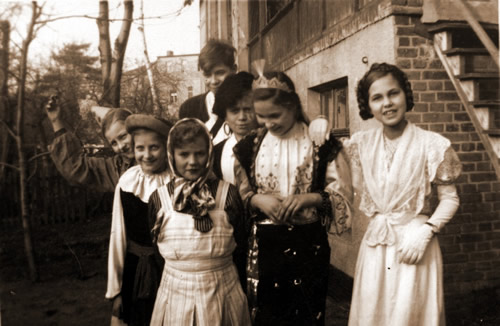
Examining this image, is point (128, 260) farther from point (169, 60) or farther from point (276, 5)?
point (276, 5)

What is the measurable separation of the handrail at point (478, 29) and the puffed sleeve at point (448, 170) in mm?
640

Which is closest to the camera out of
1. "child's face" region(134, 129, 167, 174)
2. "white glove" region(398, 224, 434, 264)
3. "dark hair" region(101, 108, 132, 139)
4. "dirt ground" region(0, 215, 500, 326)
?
"white glove" region(398, 224, 434, 264)

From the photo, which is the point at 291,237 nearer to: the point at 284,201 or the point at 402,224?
the point at 284,201

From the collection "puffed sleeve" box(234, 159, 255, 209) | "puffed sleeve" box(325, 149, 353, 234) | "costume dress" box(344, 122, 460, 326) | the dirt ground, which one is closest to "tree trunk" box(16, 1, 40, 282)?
the dirt ground

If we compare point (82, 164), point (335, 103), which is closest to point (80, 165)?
point (82, 164)

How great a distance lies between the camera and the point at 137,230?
1.99m

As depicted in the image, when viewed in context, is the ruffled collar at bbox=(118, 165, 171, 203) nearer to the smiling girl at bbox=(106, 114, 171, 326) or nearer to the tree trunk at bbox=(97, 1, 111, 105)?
the smiling girl at bbox=(106, 114, 171, 326)

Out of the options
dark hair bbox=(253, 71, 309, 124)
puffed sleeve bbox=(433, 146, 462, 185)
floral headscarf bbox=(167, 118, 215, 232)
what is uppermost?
dark hair bbox=(253, 71, 309, 124)

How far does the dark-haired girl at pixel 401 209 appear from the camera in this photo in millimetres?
1669

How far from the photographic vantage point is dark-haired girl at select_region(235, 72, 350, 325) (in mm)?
1813

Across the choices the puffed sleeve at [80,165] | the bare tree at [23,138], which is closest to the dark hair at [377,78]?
the puffed sleeve at [80,165]

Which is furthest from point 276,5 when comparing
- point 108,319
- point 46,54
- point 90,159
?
point 108,319

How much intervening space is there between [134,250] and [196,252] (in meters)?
0.42

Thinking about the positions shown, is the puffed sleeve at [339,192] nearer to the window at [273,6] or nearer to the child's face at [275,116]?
the child's face at [275,116]
